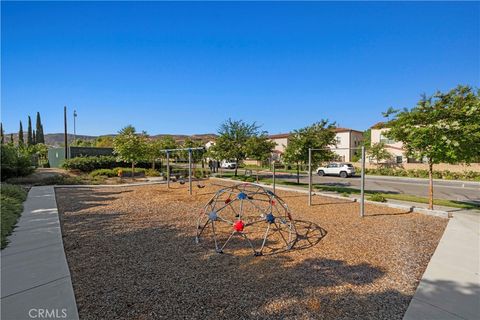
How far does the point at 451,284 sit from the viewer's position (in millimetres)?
4094

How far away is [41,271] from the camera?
421cm

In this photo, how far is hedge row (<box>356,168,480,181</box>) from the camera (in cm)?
2365

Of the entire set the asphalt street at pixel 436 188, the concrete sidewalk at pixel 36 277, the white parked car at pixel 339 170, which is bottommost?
the asphalt street at pixel 436 188

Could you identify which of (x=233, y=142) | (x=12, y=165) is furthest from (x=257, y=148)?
(x=12, y=165)

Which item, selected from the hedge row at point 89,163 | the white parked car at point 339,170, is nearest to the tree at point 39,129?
the hedge row at point 89,163

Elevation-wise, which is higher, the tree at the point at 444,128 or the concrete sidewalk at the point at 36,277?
the tree at the point at 444,128

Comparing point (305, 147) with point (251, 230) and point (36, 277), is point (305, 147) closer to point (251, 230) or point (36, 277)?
point (251, 230)

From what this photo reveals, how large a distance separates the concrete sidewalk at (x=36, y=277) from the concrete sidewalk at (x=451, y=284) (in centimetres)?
446

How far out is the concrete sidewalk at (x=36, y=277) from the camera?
3.20 metres

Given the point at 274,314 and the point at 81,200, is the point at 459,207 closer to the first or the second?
the point at 274,314

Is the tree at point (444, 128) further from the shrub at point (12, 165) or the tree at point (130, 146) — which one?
the shrub at point (12, 165)

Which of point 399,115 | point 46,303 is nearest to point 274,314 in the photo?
point 46,303

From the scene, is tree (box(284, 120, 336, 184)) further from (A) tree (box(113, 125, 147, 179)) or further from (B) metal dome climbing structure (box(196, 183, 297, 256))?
(A) tree (box(113, 125, 147, 179))

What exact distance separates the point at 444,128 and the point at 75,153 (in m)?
30.4
